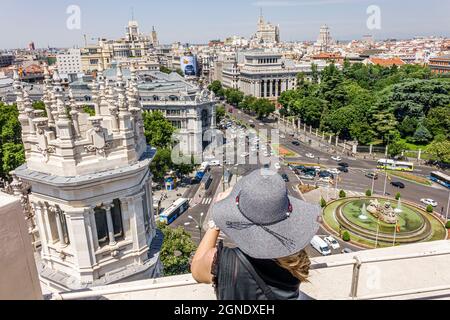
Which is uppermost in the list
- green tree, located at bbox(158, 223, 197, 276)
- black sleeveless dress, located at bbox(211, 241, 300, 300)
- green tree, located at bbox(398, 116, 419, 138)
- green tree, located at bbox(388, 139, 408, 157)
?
black sleeveless dress, located at bbox(211, 241, 300, 300)

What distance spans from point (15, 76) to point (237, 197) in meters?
11.6

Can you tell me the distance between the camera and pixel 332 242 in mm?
36219

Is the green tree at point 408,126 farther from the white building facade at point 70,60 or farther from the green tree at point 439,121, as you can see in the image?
the white building facade at point 70,60

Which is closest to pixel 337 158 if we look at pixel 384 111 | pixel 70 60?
pixel 384 111

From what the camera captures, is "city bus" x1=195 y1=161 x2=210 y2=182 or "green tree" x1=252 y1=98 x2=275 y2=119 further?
"green tree" x1=252 y1=98 x2=275 y2=119

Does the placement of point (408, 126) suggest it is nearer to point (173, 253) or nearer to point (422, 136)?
point (422, 136)

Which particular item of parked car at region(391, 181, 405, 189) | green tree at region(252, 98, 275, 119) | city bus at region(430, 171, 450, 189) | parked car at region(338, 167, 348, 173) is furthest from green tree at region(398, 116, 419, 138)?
green tree at region(252, 98, 275, 119)

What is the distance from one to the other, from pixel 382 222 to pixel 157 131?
33.0 m

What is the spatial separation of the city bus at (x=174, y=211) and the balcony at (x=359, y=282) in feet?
110

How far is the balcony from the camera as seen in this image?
6969 millimetres

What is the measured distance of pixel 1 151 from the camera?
41219 mm

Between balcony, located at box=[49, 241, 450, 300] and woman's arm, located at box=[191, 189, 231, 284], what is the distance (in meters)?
2.92

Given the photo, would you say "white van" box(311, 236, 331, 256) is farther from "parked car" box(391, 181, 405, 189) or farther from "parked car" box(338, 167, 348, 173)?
"parked car" box(338, 167, 348, 173)
